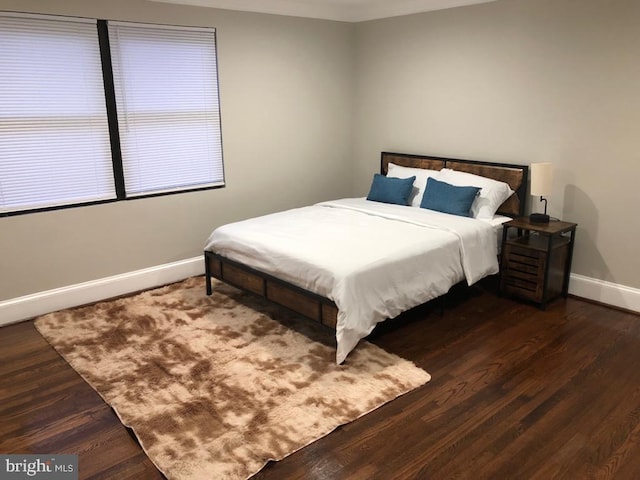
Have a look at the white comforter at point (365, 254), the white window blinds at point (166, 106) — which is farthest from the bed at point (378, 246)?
the white window blinds at point (166, 106)

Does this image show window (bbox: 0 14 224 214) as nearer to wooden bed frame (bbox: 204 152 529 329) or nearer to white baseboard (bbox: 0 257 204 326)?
white baseboard (bbox: 0 257 204 326)

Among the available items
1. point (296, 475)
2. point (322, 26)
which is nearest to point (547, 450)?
point (296, 475)

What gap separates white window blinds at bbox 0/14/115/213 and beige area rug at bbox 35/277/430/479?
988 millimetres

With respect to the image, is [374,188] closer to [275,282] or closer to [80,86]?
[275,282]

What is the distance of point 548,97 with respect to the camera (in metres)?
4.02

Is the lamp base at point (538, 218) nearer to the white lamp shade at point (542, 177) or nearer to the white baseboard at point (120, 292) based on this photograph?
the white lamp shade at point (542, 177)

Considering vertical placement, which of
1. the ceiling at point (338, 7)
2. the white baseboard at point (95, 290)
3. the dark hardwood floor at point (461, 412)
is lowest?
the dark hardwood floor at point (461, 412)

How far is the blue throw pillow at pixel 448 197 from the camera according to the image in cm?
421

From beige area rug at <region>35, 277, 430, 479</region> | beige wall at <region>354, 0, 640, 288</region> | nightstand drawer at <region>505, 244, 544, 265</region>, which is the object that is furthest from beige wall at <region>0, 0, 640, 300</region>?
beige area rug at <region>35, 277, 430, 479</region>

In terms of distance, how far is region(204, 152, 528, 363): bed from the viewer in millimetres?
3121

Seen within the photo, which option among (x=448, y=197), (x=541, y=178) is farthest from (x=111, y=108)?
(x=541, y=178)

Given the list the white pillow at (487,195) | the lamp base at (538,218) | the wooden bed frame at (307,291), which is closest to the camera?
the wooden bed frame at (307,291)

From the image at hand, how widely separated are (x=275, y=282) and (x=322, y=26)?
3.03 meters

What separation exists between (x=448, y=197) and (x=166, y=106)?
8.30 feet
